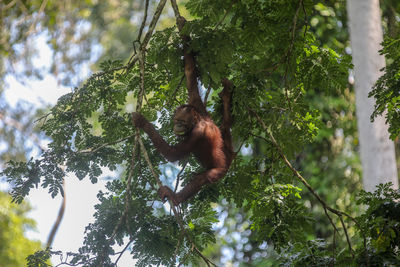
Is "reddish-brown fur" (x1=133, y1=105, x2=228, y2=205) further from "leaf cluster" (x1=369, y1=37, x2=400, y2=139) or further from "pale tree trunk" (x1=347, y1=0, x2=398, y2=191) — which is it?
"pale tree trunk" (x1=347, y1=0, x2=398, y2=191)

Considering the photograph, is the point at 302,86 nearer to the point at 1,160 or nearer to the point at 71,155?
the point at 71,155

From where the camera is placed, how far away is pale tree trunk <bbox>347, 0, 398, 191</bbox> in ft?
20.0

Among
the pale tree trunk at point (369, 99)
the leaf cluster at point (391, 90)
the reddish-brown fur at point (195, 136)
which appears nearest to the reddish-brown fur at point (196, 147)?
the reddish-brown fur at point (195, 136)

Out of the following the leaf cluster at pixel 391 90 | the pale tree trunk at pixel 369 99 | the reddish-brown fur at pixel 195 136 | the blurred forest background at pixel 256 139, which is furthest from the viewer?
the blurred forest background at pixel 256 139

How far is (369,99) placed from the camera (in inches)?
246

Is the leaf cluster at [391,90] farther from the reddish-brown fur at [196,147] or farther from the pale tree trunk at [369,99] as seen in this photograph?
the pale tree trunk at [369,99]

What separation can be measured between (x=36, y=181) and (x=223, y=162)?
1475mm

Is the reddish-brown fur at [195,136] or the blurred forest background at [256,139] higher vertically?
the blurred forest background at [256,139]

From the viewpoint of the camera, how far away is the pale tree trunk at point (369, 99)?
6105 millimetres

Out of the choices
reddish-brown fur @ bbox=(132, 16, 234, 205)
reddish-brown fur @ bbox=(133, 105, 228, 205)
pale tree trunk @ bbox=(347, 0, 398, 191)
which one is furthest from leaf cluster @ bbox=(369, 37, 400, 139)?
pale tree trunk @ bbox=(347, 0, 398, 191)

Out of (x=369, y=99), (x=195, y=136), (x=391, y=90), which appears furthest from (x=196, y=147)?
(x=369, y=99)

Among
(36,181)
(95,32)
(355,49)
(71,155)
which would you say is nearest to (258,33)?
(71,155)

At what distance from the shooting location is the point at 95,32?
10344mm

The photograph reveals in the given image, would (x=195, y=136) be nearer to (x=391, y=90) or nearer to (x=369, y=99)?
(x=391, y=90)
